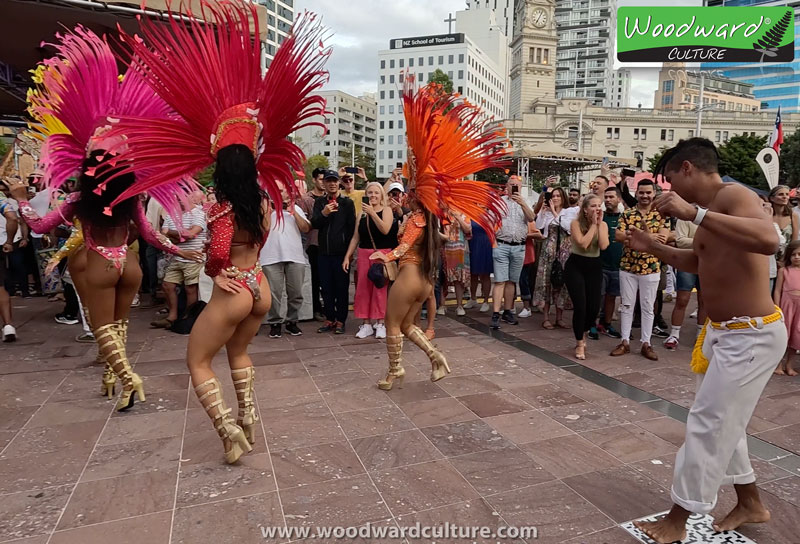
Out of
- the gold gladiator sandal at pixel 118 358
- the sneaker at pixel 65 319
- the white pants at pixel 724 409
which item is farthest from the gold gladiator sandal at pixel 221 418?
the sneaker at pixel 65 319

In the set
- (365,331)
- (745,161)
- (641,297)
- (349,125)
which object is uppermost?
(349,125)

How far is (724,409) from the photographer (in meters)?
2.22

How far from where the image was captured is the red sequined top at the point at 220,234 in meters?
2.87

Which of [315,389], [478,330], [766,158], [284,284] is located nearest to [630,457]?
[315,389]

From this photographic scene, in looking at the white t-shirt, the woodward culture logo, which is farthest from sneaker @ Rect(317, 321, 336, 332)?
the woodward culture logo

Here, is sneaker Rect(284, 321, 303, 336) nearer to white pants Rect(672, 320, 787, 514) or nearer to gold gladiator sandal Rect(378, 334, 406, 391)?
gold gladiator sandal Rect(378, 334, 406, 391)

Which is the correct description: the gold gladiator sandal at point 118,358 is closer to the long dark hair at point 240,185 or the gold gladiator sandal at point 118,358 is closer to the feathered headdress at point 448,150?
the long dark hair at point 240,185

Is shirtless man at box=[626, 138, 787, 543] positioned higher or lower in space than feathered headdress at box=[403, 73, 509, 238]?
lower

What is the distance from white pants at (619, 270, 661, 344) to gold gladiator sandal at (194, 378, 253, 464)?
432 cm

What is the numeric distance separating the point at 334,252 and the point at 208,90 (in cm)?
364

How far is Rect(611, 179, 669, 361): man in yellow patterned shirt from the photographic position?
546 centimetres

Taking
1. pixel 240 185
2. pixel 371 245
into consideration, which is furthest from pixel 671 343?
pixel 240 185

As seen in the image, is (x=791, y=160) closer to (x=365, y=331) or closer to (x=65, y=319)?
(x=365, y=331)

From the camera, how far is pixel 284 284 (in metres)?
6.40
